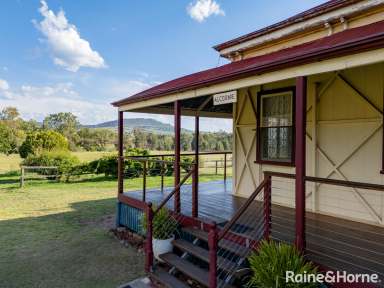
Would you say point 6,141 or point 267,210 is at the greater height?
point 6,141

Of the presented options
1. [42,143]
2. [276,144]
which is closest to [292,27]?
[276,144]

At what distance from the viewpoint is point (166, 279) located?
4527 mm

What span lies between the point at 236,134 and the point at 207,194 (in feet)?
5.90

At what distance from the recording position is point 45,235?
7176mm

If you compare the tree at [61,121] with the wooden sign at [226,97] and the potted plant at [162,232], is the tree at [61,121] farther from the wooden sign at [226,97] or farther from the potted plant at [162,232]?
the wooden sign at [226,97]

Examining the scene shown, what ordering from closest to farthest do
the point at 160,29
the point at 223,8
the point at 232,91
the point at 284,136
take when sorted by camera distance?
the point at 232,91
the point at 284,136
the point at 223,8
the point at 160,29

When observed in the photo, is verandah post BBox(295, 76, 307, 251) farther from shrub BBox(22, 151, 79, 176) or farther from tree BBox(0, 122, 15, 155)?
tree BBox(0, 122, 15, 155)

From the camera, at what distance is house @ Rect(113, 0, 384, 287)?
136 inches

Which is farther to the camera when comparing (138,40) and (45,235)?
(138,40)

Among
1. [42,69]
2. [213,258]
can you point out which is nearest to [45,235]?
[213,258]

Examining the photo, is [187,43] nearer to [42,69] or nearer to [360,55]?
[360,55]

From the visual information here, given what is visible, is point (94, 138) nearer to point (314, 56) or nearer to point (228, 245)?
point (228, 245)

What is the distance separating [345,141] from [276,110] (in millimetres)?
1653

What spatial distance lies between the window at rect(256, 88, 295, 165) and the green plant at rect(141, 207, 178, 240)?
8.67 feet
